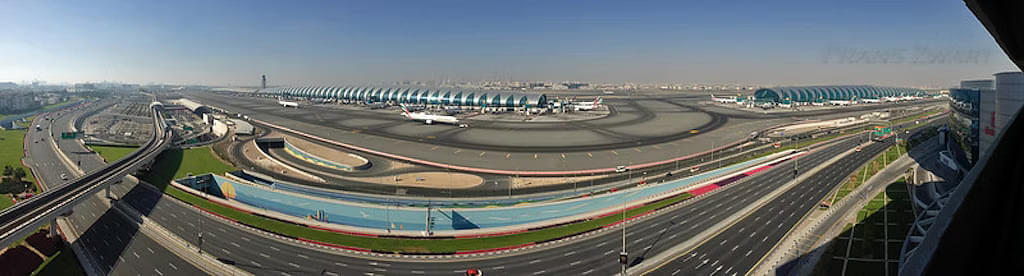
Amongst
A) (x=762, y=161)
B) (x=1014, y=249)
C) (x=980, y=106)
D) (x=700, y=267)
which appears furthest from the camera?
(x=762, y=161)

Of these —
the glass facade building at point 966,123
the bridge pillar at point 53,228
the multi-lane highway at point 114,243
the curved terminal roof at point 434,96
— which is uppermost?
the curved terminal roof at point 434,96

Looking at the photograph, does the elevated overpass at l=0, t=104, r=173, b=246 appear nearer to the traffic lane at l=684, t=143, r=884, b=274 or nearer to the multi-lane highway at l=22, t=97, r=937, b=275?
the multi-lane highway at l=22, t=97, r=937, b=275

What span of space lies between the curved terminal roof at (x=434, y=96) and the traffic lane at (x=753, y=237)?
65.5 metres

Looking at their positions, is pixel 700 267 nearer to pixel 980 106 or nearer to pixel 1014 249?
pixel 1014 249

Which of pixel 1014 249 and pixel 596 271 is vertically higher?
pixel 1014 249

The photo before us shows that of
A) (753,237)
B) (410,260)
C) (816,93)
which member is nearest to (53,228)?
(410,260)

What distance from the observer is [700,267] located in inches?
854

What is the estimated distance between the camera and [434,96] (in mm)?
109750

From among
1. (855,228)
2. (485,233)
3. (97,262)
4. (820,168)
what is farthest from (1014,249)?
(820,168)

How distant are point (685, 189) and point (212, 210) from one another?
35460 mm

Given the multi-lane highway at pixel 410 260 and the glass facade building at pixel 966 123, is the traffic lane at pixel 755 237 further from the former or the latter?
the glass facade building at pixel 966 123

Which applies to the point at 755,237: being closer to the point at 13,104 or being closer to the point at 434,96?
the point at 434,96

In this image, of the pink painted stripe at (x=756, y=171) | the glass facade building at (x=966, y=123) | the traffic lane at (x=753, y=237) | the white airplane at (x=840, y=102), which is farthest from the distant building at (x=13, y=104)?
→ the white airplane at (x=840, y=102)

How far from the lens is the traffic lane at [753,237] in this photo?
2183cm
